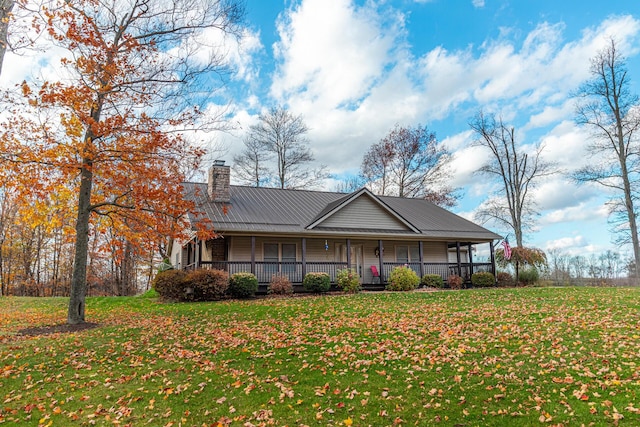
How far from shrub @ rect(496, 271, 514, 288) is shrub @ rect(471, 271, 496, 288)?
95 cm

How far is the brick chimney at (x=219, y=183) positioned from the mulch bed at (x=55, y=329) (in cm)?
1013

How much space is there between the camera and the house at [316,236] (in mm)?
18359

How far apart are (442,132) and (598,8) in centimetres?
2174

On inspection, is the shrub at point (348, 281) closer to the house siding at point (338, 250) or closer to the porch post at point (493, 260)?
the house siding at point (338, 250)

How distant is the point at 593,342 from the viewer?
22.5ft

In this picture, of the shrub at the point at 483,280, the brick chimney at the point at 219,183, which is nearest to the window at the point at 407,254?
the shrub at the point at 483,280

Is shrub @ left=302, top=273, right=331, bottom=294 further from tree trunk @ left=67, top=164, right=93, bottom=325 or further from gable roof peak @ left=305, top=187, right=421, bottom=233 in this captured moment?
tree trunk @ left=67, top=164, right=93, bottom=325

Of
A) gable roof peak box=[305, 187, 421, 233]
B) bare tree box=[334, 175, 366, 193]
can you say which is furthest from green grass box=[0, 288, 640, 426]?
bare tree box=[334, 175, 366, 193]

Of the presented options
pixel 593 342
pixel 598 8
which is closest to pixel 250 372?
pixel 593 342

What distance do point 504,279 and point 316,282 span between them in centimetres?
1115

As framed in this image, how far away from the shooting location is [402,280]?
1869cm

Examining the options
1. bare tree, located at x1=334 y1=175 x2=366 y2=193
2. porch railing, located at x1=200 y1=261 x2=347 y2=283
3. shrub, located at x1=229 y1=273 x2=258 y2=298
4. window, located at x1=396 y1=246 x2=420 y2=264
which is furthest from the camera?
bare tree, located at x1=334 y1=175 x2=366 y2=193

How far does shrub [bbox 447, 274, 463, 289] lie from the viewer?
20891 millimetres

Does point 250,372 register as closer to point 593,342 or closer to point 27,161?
point 593,342
